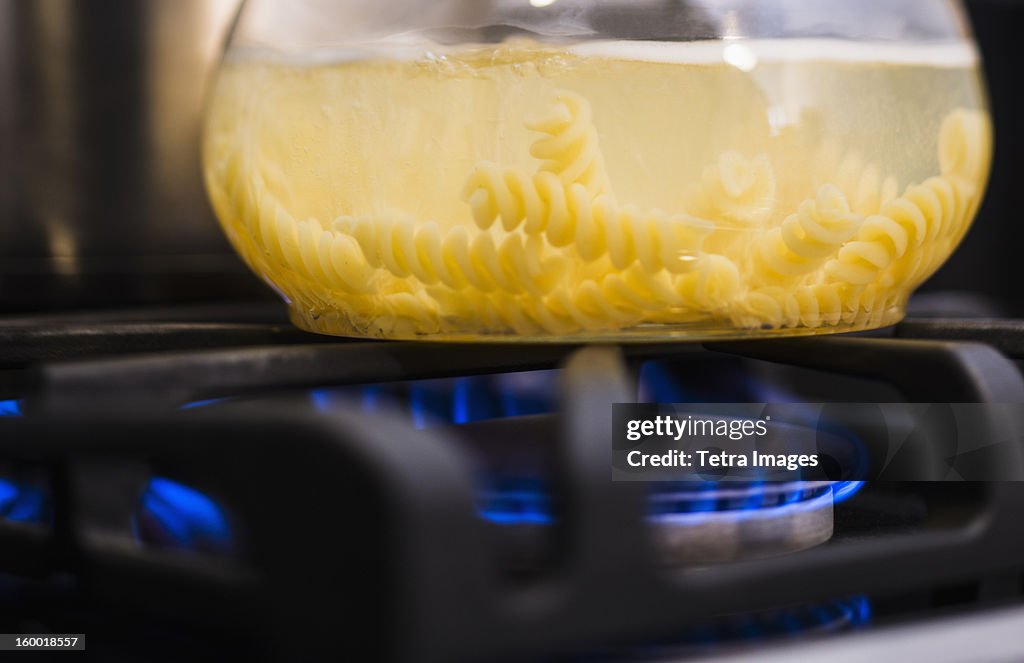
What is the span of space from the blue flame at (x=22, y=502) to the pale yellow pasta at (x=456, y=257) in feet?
0.45

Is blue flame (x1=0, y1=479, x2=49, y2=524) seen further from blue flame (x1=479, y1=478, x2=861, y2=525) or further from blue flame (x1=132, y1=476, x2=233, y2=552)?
blue flame (x1=479, y1=478, x2=861, y2=525)

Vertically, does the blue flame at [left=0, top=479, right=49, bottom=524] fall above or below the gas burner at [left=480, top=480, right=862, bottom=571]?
below

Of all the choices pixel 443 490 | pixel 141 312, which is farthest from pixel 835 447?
pixel 141 312

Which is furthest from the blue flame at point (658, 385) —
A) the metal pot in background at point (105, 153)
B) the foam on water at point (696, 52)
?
the metal pot in background at point (105, 153)

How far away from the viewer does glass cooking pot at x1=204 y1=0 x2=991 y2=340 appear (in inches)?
13.7

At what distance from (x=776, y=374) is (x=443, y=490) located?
1.18 feet

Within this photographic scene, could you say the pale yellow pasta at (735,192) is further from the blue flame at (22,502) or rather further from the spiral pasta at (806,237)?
the blue flame at (22,502)

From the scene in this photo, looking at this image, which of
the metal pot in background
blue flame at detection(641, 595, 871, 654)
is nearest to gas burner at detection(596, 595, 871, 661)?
blue flame at detection(641, 595, 871, 654)

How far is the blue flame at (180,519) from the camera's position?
0.35m

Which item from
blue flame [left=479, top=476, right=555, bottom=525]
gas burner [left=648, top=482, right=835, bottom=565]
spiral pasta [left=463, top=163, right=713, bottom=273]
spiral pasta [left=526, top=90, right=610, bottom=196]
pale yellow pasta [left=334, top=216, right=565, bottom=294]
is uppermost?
spiral pasta [left=526, top=90, right=610, bottom=196]

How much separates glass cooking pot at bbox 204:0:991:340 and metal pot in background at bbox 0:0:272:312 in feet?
0.65

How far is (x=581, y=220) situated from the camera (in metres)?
0.34

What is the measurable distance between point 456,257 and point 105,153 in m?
0.31

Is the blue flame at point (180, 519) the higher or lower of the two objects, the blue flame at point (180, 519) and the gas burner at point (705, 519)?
the lower
